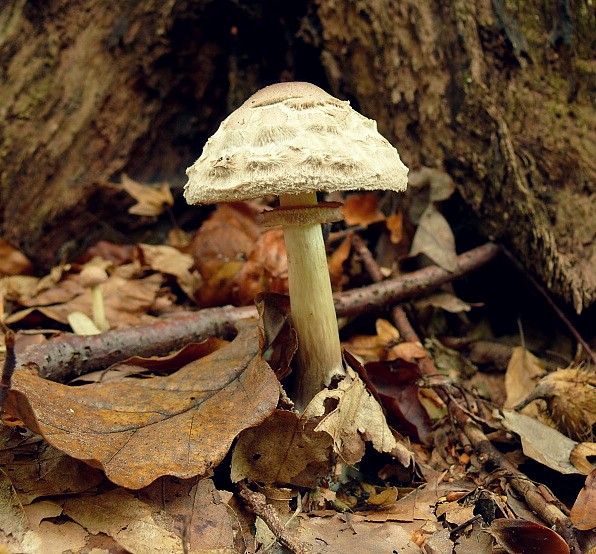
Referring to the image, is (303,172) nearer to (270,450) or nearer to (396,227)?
(270,450)

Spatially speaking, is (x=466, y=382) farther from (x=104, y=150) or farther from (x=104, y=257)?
(x=104, y=150)

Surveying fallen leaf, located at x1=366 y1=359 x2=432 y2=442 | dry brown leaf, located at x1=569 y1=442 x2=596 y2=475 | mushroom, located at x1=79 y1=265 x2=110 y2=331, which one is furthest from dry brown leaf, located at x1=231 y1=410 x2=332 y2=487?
mushroom, located at x1=79 y1=265 x2=110 y2=331

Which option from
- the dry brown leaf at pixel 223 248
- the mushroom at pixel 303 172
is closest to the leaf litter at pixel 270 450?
the mushroom at pixel 303 172

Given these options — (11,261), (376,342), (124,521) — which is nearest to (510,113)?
(376,342)

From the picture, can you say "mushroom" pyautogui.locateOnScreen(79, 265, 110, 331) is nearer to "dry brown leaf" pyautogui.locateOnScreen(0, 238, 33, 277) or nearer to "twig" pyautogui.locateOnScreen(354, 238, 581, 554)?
"dry brown leaf" pyautogui.locateOnScreen(0, 238, 33, 277)

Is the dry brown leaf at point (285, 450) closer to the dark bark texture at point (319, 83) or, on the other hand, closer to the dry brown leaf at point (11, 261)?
the dark bark texture at point (319, 83)

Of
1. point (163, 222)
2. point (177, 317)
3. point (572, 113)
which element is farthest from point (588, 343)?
point (163, 222)
